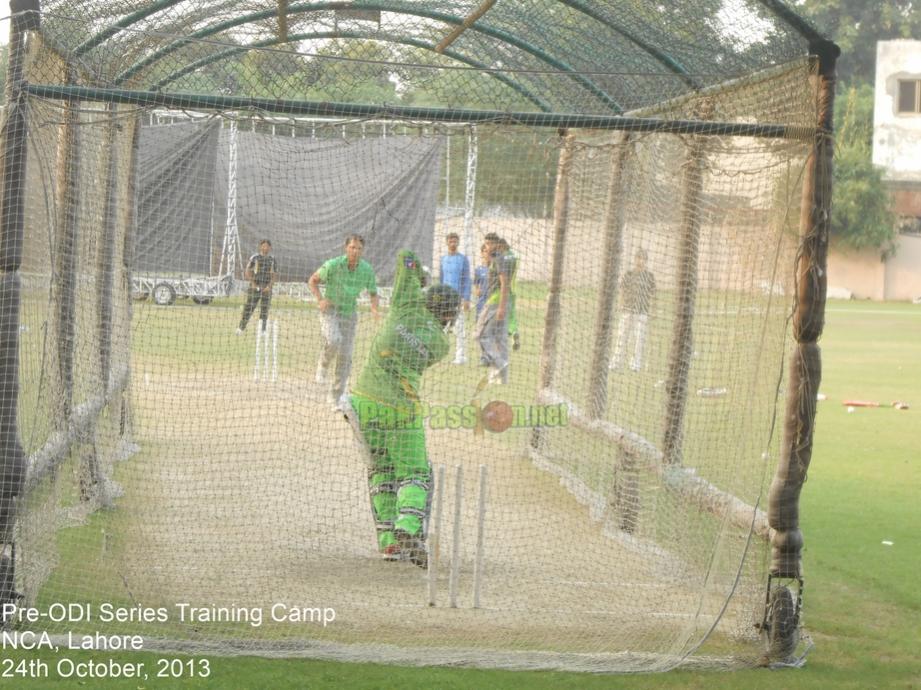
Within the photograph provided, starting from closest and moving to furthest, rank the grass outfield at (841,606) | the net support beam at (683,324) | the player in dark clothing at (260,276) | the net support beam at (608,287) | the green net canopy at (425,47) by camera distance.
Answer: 1. the grass outfield at (841,606)
2. the green net canopy at (425,47)
3. the net support beam at (683,324)
4. the player in dark clothing at (260,276)
5. the net support beam at (608,287)

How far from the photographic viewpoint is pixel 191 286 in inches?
366

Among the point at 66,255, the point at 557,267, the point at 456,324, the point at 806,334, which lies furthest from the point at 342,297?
the point at 806,334

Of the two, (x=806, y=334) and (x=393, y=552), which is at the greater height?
(x=806, y=334)

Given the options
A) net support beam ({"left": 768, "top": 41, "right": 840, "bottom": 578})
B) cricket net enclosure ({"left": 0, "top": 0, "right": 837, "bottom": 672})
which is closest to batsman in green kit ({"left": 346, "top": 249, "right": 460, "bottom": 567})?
cricket net enclosure ({"left": 0, "top": 0, "right": 837, "bottom": 672})

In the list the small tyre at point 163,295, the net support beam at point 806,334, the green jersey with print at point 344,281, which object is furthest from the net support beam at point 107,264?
the net support beam at point 806,334

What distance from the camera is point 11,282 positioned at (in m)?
6.14

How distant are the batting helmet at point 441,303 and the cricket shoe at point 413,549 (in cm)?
136

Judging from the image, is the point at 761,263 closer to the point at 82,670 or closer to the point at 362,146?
the point at 362,146

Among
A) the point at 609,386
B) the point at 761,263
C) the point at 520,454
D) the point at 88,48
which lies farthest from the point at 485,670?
the point at 520,454

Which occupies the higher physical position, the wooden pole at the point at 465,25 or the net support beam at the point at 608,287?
the wooden pole at the point at 465,25

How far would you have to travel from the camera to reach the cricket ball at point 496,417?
865cm

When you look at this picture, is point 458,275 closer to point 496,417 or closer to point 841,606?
point 496,417

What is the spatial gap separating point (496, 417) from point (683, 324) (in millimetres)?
1473
